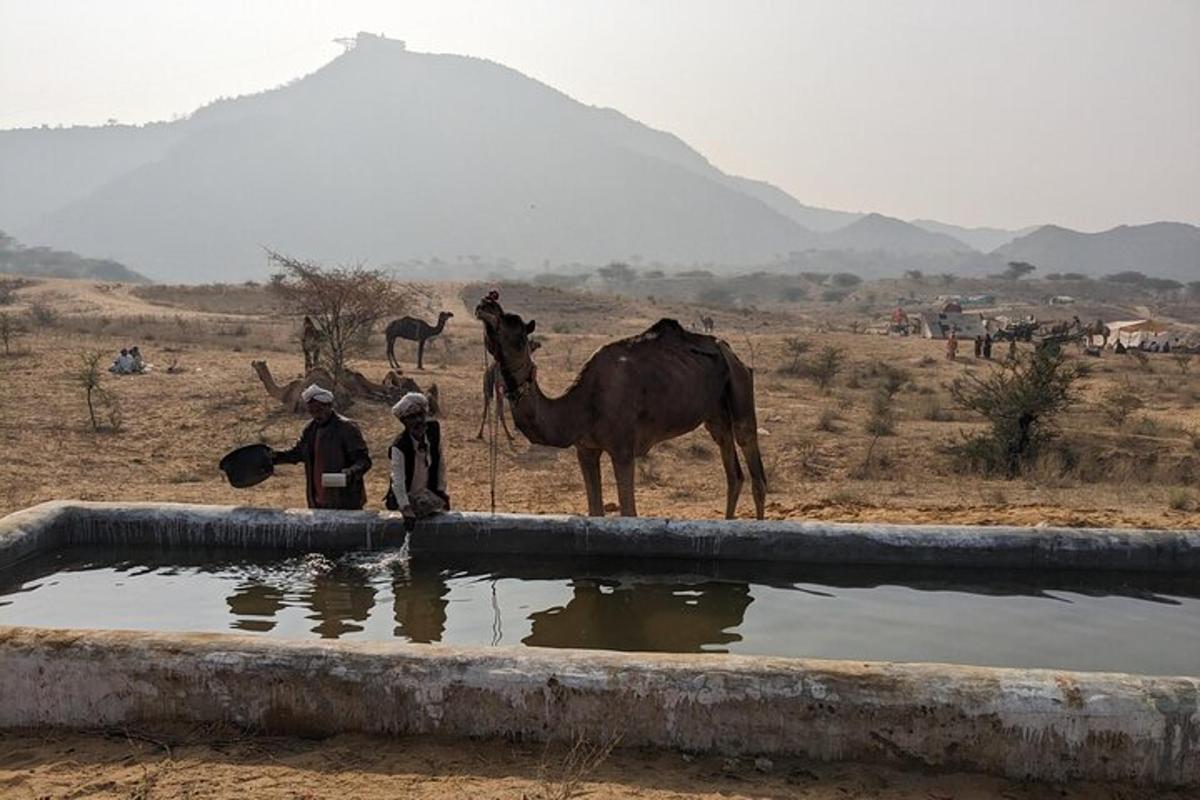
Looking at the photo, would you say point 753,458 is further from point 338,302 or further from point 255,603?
point 338,302

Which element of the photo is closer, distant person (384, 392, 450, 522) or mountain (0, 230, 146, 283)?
distant person (384, 392, 450, 522)

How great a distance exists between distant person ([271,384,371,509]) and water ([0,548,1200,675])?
693mm

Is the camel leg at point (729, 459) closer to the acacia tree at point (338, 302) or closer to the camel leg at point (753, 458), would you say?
the camel leg at point (753, 458)

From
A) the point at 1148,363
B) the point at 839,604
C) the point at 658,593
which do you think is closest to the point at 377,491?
the point at 658,593

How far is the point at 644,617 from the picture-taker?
5949 mm

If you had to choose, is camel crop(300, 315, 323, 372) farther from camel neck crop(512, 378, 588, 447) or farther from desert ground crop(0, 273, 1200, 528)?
camel neck crop(512, 378, 588, 447)

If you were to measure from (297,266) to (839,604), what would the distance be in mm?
16392

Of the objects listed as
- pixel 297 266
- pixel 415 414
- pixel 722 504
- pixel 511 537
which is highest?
pixel 297 266

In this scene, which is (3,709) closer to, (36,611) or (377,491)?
(36,611)

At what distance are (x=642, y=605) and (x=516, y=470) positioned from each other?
23.2 ft

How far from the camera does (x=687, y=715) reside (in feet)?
13.4

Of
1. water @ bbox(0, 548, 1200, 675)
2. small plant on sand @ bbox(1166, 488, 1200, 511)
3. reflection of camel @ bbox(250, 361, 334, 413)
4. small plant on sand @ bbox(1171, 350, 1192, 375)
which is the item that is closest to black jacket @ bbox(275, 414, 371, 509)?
water @ bbox(0, 548, 1200, 675)

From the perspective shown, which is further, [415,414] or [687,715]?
[415,414]

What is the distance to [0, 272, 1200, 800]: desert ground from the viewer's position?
153 inches
